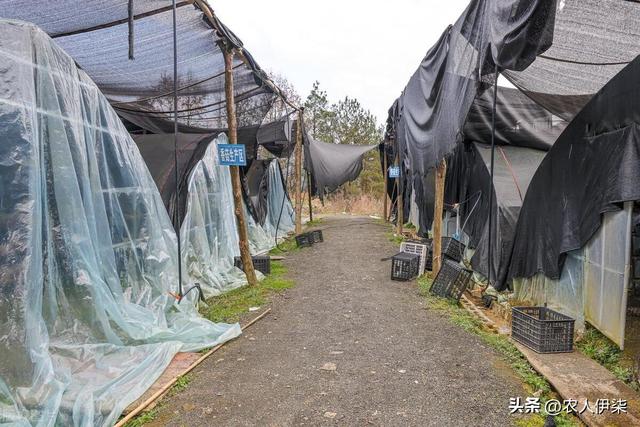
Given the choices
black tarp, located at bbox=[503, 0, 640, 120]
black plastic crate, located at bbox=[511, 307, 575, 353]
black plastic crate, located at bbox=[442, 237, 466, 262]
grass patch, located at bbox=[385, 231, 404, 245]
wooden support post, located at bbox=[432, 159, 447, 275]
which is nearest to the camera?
black tarp, located at bbox=[503, 0, 640, 120]

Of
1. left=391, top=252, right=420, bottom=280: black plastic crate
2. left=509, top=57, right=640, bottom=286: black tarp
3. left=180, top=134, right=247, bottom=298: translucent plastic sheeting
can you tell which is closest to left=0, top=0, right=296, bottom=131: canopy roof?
left=180, top=134, right=247, bottom=298: translucent plastic sheeting

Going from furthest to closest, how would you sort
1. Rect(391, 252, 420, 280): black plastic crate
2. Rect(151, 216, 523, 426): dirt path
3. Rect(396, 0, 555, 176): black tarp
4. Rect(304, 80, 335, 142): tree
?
Rect(304, 80, 335, 142): tree, Rect(391, 252, 420, 280): black plastic crate, Rect(396, 0, 555, 176): black tarp, Rect(151, 216, 523, 426): dirt path

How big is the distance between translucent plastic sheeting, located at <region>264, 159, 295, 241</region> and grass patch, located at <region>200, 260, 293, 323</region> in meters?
3.78

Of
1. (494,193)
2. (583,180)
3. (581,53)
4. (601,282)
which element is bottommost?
(601,282)

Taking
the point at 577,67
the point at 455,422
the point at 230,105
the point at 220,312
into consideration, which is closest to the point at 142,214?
the point at 220,312

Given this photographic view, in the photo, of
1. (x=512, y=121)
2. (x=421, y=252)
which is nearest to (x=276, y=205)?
(x=421, y=252)

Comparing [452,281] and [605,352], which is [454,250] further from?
[605,352]

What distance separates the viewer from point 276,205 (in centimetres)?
1085

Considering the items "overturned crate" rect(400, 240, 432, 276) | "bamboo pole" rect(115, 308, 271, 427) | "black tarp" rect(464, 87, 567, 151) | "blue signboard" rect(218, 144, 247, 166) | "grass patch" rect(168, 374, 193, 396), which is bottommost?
"grass patch" rect(168, 374, 193, 396)

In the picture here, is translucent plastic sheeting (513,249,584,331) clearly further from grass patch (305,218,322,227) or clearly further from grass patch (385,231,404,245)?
grass patch (305,218,322,227)

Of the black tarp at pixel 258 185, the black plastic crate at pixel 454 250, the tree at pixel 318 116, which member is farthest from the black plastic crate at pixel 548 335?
the tree at pixel 318 116

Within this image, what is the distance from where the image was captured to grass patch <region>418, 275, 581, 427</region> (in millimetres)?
2453

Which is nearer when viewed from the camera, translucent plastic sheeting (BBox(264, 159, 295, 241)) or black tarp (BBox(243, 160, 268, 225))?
black tarp (BBox(243, 160, 268, 225))

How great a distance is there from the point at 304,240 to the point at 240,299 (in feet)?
13.8
